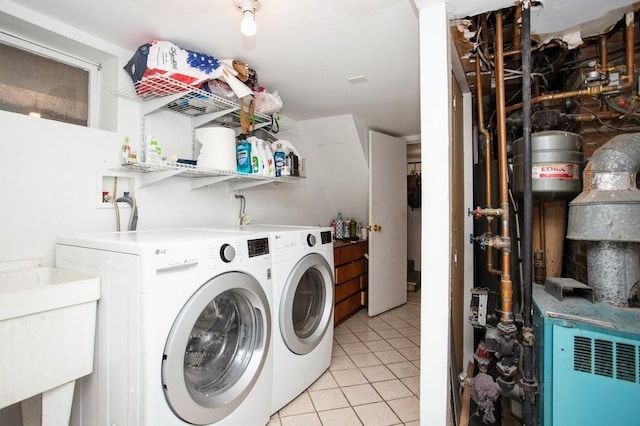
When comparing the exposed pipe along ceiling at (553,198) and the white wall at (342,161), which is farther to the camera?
the white wall at (342,161)

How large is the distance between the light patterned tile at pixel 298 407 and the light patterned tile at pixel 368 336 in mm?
948

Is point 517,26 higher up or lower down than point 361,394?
higher up

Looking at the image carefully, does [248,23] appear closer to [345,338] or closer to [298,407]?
[298,407]

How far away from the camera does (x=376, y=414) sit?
1.67 meters

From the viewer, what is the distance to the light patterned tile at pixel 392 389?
183 centimetres

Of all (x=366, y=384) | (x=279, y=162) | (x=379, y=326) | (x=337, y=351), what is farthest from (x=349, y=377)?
(x=279, y=162)

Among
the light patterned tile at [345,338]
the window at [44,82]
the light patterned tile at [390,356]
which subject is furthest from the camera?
the light patterned tile at [345,338]

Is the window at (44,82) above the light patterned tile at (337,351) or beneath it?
above

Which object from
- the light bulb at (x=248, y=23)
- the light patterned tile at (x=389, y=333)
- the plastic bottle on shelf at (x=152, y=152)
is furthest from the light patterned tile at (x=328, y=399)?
the light bulb at (x=248, y=23)

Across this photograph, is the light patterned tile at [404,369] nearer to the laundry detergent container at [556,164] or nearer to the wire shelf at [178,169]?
the laundry detergent container at [556,164]

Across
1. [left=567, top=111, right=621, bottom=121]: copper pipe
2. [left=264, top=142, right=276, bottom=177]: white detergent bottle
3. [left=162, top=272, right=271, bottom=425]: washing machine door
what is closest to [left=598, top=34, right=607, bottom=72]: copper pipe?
[left=567, top=111, right=621, bottom=121]: copper pipe

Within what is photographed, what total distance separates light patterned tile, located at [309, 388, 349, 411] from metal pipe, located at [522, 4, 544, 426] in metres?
0.95

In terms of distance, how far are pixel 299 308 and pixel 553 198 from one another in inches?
60.5

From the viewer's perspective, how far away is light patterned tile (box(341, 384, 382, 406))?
5.86ft
